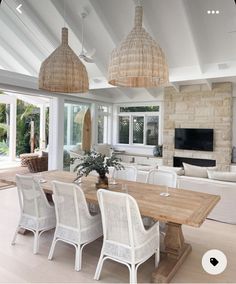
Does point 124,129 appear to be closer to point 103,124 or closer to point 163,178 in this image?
point 103,124

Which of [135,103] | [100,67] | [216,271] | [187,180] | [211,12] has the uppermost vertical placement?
[211,12]

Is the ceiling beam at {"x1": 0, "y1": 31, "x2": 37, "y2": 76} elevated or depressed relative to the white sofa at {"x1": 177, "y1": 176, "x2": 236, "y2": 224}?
elevated

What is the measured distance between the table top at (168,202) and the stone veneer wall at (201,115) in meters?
5.13

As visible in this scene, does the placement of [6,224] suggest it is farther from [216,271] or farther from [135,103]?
[135,103]

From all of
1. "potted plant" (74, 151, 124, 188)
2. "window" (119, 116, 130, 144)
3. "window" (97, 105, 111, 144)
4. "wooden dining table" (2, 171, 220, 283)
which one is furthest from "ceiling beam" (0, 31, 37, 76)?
"potted plant" (74, 151, 124, 188)

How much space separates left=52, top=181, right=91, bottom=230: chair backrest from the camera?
102 inches

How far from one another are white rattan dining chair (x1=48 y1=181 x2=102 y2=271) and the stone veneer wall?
5.96 m

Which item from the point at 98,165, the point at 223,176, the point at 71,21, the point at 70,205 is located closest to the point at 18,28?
the point at 71,21

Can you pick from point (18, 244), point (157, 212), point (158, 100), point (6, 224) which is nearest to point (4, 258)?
point (18, 244)

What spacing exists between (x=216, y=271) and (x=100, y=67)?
5728mm

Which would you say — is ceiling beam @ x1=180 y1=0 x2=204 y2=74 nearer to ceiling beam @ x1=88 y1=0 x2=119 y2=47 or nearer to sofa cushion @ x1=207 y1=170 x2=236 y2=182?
ceiling beam @ x1=88 y1=0 x2=119 y2=47

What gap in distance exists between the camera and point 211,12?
4848 millimetres

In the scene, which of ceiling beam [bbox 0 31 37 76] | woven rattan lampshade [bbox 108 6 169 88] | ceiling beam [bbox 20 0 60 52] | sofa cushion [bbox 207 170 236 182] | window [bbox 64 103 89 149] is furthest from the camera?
window [bbox 64 103 89 149]

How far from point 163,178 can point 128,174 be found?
2.12 feet
